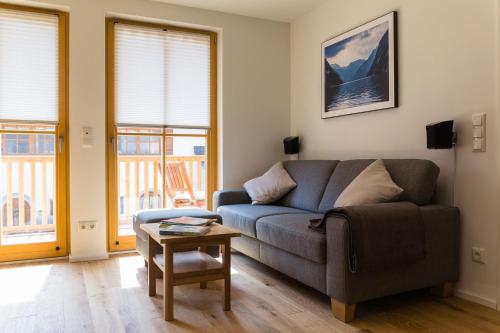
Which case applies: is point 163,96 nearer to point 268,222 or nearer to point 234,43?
point 234,43

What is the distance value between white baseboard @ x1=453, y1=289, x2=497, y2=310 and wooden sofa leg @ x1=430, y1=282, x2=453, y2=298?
56mm

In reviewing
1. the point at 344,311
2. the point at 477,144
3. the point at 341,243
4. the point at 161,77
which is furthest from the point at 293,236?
the point at 161,77

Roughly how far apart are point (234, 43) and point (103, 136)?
1.78 m

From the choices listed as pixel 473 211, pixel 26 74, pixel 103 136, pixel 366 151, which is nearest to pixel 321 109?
pixel 366 151

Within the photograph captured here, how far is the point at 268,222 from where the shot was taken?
2936 mm

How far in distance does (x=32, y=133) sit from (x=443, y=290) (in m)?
3.75

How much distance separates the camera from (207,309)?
2473mm

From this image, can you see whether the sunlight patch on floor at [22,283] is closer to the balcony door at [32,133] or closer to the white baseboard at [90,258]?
the white baseboard at [90,258]

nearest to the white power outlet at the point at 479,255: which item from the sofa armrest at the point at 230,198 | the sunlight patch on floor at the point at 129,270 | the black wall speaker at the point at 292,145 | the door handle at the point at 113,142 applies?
the sofa armrest at the point at 230,198

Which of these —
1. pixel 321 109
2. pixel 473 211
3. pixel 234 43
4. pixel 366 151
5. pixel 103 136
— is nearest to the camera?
pixel 473 211

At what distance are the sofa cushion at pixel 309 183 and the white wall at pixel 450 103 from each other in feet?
1.08

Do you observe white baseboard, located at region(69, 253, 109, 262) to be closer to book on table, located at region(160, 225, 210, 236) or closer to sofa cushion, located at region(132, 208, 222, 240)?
sofa cushion, located at region(132, 208, 222, 240)

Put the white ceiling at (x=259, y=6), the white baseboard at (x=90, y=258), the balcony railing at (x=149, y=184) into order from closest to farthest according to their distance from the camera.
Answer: the white baseboard at (x=90, y=258) < the white ceiling at (x=259, y=6) < the balcony railing at (x=149, y=184)

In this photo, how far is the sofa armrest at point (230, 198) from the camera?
3891 millimetres
